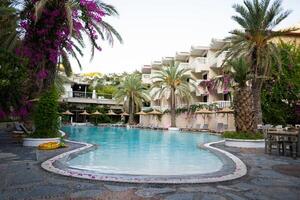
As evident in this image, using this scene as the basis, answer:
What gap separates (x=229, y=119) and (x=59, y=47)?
73.4ft

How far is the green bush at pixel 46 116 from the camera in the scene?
48.5ft

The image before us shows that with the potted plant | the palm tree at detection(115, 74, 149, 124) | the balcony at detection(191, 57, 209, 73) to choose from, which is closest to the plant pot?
the potted plant

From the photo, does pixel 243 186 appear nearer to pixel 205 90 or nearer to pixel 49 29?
pixel 49 29

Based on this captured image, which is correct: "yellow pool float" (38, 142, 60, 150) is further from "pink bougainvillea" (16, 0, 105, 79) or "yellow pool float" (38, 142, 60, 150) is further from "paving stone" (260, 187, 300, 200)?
"paving stone" (260, 187, 300, 200)

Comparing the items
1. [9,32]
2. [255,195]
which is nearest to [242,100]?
[255,195]

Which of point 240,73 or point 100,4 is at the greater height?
point 100,4

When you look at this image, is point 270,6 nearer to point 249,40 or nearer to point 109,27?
point 249,40

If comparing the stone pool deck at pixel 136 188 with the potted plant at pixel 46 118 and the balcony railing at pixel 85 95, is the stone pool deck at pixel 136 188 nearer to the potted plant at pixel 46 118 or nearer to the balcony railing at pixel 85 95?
the potted plant at pixel 46 118

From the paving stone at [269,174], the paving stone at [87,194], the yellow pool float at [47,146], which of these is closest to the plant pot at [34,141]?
the yellow pool float at [47,146]

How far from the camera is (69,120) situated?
58406mm

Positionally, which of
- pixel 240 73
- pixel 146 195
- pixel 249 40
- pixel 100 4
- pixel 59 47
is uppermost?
pixel 100 4

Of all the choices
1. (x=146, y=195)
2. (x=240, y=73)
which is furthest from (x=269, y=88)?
(x=146, y=195)

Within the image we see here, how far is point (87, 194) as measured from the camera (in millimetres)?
5973

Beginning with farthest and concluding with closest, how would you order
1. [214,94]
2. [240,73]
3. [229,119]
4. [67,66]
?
[214,94] < [229,119] < [67,66] < [240,73]
